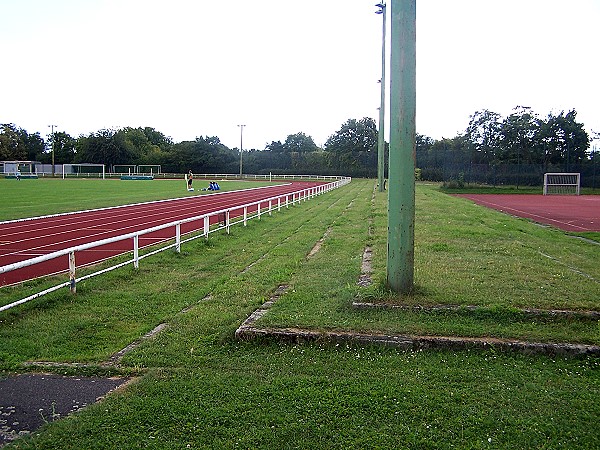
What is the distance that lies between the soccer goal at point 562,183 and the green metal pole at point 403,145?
5127 cm

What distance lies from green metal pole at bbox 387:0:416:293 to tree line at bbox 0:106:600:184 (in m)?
55.0

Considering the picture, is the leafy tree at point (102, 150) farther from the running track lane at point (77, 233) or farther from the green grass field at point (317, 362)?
the green grass field at point (317, 362)

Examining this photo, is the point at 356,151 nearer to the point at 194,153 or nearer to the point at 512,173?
the point at 194,153

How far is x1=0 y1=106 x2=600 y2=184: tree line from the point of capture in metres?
64.2

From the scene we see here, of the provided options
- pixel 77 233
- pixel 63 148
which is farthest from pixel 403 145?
pixel 63 148

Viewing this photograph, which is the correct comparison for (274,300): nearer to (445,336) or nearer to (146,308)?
(146,308)

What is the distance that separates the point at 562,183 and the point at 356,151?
5039 cm

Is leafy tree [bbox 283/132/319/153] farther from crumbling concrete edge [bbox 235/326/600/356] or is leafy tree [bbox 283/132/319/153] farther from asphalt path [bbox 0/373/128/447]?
asphalt path [bbox 0/373/128/447]

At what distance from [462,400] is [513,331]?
1762mm

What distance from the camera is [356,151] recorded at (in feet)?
341

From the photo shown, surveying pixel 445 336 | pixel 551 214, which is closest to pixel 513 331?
pixel 445 336

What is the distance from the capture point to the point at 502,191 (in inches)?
2234

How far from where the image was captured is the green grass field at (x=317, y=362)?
4.00 metres

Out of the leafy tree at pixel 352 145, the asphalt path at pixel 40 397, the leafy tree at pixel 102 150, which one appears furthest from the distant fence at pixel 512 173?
the leafy tree at pixel 102 150
